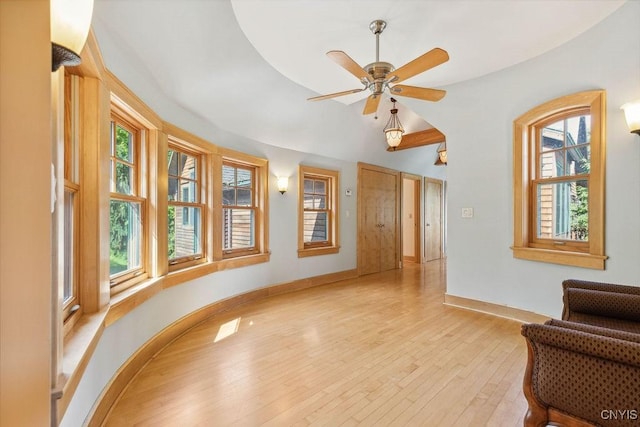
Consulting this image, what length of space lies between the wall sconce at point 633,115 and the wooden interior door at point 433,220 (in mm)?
5213

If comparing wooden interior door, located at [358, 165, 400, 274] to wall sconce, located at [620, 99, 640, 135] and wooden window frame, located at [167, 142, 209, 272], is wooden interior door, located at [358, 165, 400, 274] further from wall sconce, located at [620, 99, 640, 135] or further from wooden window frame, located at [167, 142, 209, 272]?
wall sconce, located at [620, 99, 640, 135]

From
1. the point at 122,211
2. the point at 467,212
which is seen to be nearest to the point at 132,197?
the point at 122,211

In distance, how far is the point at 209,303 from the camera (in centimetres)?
362

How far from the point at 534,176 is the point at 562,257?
972 mm

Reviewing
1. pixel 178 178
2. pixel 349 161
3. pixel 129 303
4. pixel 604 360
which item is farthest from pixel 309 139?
pixel 604 360

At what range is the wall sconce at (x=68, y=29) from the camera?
76cm

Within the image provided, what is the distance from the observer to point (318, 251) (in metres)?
5.30

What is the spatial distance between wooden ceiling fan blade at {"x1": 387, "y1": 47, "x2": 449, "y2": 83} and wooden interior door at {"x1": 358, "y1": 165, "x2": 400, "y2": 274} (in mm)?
3577

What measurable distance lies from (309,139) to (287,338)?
9.89ft

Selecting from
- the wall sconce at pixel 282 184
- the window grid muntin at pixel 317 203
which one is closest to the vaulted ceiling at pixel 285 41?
the wall sconce at pixel 282 184

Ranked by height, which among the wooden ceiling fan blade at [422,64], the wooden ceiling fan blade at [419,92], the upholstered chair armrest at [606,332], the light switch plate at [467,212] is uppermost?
the wooden ceiling fan blade at [422,64]

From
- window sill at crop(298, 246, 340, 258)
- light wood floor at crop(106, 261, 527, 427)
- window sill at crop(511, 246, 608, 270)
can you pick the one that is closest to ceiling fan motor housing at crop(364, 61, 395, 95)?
light wood floor at crop(106, 261, 527, 427)

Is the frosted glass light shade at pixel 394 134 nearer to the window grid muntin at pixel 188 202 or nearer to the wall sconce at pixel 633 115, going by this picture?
the wall sconce at pixel 633 115

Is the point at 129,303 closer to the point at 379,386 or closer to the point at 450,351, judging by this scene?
the point at 379,386
